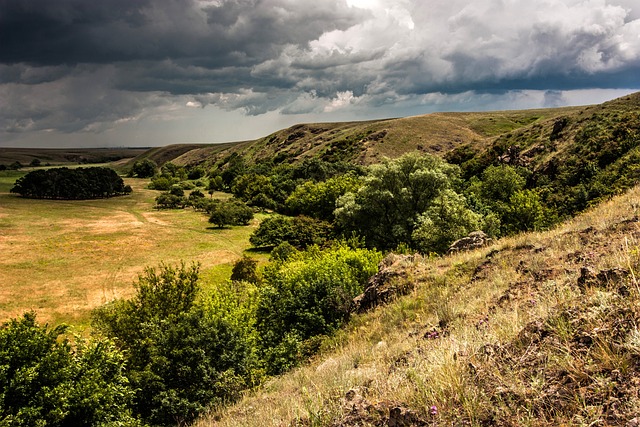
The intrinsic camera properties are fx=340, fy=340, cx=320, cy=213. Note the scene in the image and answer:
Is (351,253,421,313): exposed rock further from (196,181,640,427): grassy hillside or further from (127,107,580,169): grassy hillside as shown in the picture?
(127,107,580,169): grassy hillside

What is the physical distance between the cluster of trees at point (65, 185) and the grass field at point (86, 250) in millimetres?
8430

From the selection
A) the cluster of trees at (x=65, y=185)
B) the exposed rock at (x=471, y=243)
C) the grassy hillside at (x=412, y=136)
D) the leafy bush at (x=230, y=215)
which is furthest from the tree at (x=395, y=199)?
the cluster of trees at (x=65, y=185)

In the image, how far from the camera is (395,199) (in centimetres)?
3816

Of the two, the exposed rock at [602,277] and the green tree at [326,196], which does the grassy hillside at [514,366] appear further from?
the green tree at [326,196]

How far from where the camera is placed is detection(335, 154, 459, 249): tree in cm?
3712

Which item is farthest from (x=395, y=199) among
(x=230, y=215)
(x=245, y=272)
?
(x=230, y=215)

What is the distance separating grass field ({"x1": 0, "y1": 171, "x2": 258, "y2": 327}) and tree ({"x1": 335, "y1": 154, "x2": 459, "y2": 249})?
2397cm

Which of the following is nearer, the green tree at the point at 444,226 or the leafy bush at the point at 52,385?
the leafy bush at the point at 52,385

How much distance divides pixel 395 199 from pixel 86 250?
58.1 meters

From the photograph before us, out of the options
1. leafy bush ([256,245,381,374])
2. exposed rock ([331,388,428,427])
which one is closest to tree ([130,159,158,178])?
leafy bush ([256,245,381,374])

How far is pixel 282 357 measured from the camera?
15.1 metres

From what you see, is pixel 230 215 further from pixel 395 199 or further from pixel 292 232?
pixel 395 199

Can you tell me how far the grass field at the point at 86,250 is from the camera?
144 ft

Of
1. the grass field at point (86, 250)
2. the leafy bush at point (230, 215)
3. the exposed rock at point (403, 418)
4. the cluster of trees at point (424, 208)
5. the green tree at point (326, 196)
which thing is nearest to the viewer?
the exposed rock at point (403, 418)
